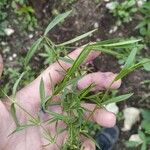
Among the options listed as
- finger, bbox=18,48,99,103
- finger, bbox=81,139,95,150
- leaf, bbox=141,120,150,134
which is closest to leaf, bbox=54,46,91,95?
finger, bbox=18,48,99,103

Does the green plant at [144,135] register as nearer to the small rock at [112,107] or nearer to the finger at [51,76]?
the small rock at [112,107]

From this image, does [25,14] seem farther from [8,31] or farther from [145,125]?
[145,125]

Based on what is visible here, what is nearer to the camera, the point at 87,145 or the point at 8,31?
the point at 87,145

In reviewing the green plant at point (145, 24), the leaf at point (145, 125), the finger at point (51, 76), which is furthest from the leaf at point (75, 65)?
the green plant at point (145, 24)

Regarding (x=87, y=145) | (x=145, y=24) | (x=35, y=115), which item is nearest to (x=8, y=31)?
(x=145, y=24)

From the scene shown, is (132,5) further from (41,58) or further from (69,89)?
(69,89)

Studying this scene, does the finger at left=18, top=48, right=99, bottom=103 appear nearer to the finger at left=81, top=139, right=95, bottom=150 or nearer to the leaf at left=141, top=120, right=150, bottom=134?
the finger at left=81, top=139, right=95, bottom=150
